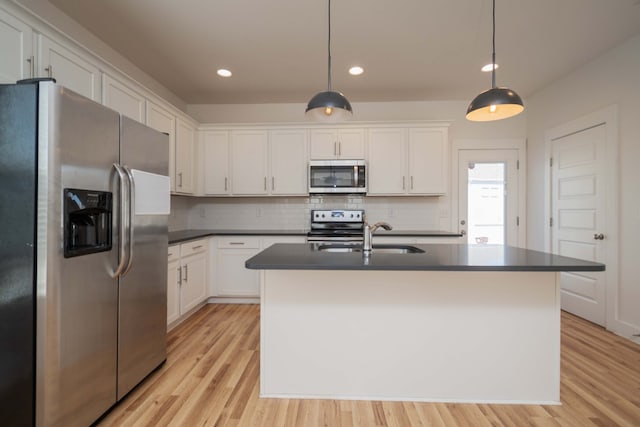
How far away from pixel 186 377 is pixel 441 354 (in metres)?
1.69

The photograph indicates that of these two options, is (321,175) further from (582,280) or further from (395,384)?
(582,280)

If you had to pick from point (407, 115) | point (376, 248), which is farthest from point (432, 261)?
point (407, 115)

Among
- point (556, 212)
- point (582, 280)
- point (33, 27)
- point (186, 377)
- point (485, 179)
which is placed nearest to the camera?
point (33, 27)

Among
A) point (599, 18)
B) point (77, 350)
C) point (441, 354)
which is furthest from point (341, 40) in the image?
point (77, 350)

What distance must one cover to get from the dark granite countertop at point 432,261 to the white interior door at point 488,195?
237cm

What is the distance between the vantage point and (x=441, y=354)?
71.3 inches

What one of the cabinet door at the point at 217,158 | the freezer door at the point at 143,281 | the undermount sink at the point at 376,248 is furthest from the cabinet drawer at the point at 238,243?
the undermount sink at the point at 376,248

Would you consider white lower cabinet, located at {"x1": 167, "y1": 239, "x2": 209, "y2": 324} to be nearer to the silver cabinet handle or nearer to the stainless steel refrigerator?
the stainless steel refrigerator

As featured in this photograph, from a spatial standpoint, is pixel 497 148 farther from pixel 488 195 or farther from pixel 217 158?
pixel 217 158

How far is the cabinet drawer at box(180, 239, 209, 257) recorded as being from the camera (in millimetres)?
3072

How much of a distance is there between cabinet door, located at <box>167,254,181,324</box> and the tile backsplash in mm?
1267

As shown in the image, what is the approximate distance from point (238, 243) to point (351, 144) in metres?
1.89

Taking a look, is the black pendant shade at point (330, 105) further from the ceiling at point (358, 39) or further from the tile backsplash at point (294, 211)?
the tile backsplash at point (294, 211)

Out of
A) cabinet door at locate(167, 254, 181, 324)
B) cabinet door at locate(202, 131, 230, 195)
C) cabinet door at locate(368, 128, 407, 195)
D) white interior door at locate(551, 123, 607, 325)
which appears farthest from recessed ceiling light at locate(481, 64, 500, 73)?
cabinet door at locate(167, 254, 181, 324)
